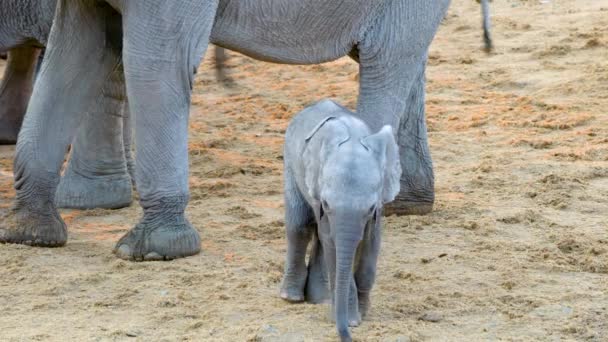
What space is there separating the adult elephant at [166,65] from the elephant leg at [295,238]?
72 cm

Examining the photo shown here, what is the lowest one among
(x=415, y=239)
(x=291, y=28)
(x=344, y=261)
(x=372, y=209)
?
(x=415, y=239)

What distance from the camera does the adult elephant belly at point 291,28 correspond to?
543 centimetres

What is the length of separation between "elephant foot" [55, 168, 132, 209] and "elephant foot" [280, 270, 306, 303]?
1.71m

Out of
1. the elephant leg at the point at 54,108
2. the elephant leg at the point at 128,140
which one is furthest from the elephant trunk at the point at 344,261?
the elephant leg at the point at 128,140

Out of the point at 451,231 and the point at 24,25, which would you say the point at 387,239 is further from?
the point at 24,25

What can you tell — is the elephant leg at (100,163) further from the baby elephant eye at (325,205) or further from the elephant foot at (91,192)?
the baby elephant eye at (325,205)

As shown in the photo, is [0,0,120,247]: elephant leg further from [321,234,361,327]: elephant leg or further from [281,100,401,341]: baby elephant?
[321,234,361,327]: elephant leg

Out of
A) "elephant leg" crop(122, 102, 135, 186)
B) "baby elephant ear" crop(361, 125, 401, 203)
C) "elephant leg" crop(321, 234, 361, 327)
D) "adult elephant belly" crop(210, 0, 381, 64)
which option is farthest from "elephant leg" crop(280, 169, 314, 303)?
"elephant leg" crop(122, 102, 135, 186)

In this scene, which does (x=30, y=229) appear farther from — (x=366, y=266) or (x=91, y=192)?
(x=366, y=266)

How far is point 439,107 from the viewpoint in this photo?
344 inches

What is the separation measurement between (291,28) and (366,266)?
1.30m

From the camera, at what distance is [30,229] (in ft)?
18.4

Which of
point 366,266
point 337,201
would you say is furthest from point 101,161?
point 337,201

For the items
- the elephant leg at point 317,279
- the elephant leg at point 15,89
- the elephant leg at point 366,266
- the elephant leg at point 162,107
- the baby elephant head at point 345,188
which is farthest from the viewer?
the elephant leg at point 15,89
